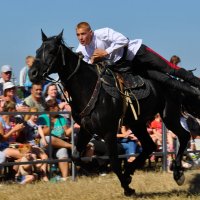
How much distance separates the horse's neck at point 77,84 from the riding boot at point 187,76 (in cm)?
162

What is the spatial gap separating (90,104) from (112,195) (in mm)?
1438

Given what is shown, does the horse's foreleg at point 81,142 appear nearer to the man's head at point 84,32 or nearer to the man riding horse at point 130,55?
the man riding horse at point 130,55

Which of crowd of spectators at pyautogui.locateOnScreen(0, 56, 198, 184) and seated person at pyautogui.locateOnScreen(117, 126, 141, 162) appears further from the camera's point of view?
seated person at pyautogui.locateOnScreen(117, 126, 141, 162)

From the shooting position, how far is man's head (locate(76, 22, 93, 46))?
8273mm

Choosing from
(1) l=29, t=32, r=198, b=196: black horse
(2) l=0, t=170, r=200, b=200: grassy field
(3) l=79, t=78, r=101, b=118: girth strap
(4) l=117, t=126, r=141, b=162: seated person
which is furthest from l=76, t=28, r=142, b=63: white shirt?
(4) l=117, t=126, r=141, b=162: seated person

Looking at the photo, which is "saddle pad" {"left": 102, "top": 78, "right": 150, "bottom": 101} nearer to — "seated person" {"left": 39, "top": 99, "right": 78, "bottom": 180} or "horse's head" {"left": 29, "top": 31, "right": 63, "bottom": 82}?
"horse's head" {"left": 29, "top": 31, "right": 63, "bottom": 82}

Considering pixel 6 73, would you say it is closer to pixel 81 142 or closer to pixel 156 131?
pixel 156 131

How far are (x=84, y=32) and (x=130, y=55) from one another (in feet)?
2.73

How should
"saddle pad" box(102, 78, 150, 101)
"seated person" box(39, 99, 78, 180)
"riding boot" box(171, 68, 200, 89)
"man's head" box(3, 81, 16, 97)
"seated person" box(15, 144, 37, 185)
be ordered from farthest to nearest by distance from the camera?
"man's head" box(3, 81, 16, 97)
"seated person" box(39, 99, 78, 180)
"seated person" box(15, 144, 37, 185)
"riding boot" box(171, 68, 200, 89)
"saddle pad" box(102, 78, 150, 101)

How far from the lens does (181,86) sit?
898 centimetres

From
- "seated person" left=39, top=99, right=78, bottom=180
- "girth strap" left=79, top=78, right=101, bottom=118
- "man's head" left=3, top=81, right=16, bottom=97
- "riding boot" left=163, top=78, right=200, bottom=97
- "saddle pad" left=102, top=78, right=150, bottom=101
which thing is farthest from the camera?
"man's head" left=3, top=81, right=16, bottom=97

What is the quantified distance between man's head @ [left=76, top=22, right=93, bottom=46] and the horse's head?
549 millimetres

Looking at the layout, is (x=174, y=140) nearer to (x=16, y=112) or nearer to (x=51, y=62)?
(x=16, y=112)

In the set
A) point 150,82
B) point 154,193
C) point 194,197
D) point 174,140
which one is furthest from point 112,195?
point 174,140
